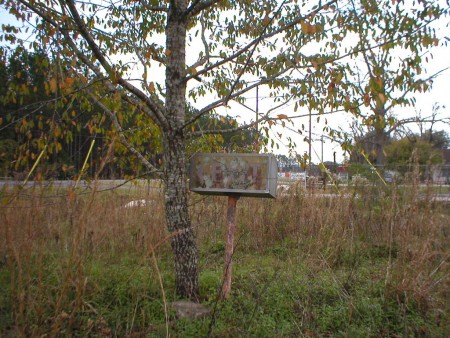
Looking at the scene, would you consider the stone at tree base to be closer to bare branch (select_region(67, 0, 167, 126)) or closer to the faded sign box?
the faded sign box

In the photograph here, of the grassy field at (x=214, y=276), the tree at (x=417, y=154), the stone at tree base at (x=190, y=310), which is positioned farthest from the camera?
the tree at (x=417, y=154)

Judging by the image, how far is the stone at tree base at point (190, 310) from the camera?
3203 millimetres

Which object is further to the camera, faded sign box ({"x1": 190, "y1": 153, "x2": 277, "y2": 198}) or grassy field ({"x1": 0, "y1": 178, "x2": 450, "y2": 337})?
faded sign box ({"x1": 190, "y1": 153, "x2": 277, "y2": 198})

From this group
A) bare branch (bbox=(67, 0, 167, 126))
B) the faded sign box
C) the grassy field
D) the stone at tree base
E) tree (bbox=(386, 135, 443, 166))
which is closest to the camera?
the grassy field

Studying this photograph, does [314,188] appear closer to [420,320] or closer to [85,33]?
[420,320]

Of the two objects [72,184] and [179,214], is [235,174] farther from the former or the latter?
[72,184]

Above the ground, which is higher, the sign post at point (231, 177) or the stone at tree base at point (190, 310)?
the sign post at point (231, 177)

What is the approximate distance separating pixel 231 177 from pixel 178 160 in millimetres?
460

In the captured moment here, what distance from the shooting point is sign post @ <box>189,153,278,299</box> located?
3406 millimetres

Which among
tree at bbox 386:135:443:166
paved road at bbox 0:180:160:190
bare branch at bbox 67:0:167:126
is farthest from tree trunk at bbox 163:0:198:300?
tree at bbox 386:135:443:166

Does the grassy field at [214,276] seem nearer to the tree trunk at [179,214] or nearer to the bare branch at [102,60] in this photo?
the tree trunk at [179,214]

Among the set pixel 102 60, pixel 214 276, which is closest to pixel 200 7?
pixel 102 60

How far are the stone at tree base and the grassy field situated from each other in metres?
0.07

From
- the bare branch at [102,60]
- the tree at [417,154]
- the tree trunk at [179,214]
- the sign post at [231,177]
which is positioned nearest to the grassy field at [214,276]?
the tree trunk at [179,214]
